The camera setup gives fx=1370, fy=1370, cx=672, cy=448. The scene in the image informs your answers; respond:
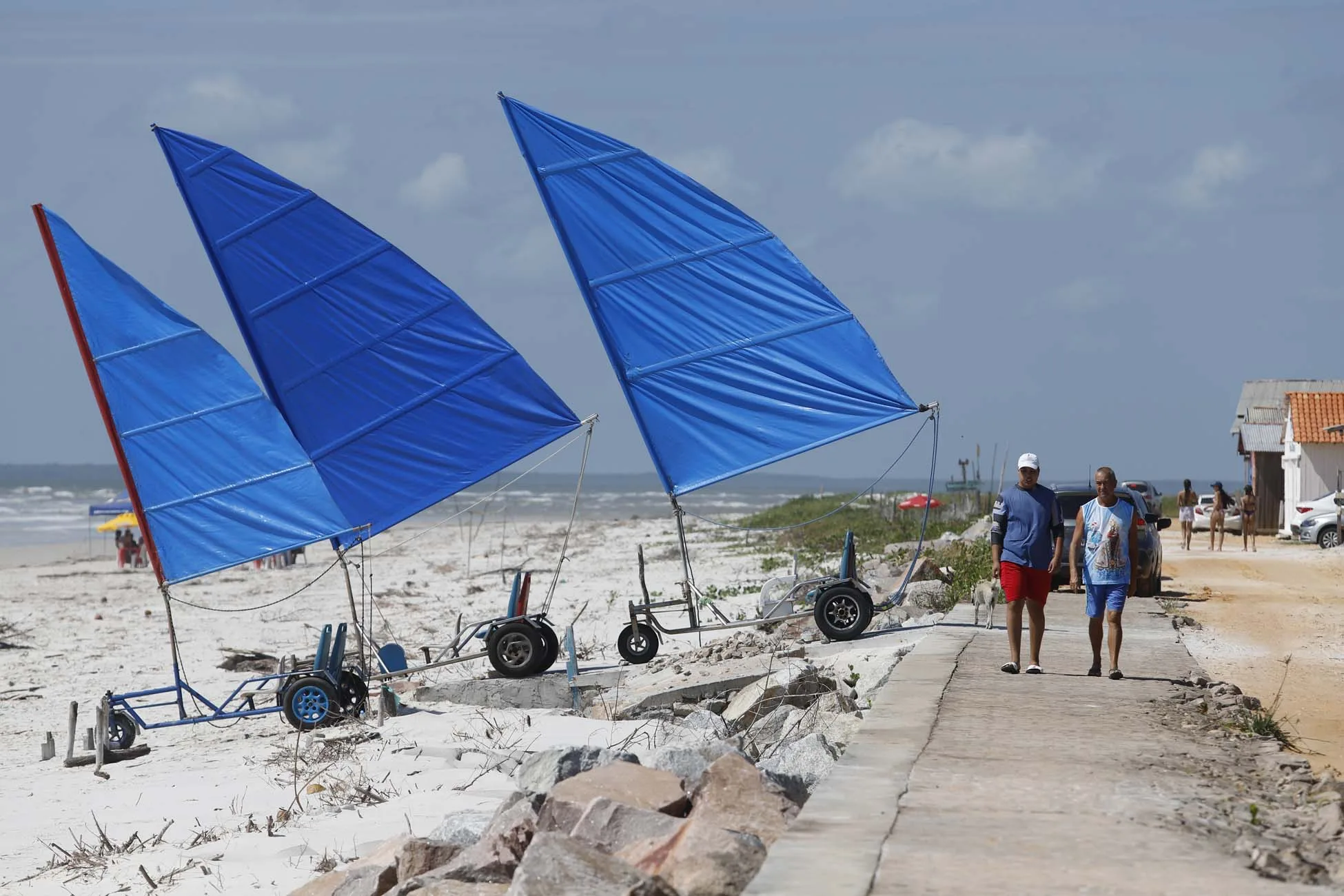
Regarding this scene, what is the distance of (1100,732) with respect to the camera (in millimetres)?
8133

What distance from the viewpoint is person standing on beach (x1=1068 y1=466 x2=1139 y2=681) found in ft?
33.8

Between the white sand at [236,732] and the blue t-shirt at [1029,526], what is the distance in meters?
3.21

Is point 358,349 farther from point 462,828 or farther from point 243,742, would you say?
point 462,828

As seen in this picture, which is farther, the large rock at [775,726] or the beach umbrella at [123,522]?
the beach umbrella at [123,522]

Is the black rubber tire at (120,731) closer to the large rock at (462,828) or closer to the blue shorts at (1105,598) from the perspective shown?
the large rock at (462,828)

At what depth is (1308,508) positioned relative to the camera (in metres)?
34.5

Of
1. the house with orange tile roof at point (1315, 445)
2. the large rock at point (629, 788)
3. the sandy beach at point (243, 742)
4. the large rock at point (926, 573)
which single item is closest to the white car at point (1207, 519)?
the house with orange tile roof at point (1315, 445)

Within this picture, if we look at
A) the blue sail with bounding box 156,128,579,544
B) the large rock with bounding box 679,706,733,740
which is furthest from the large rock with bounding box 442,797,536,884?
the blue sail with bounding box 156,128,579,544

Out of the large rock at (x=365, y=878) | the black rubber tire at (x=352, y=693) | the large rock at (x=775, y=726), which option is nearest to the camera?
the large rock at (x=365, y=878)

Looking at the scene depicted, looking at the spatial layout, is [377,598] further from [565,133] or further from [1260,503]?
[1260,503]

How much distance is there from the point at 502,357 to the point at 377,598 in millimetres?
13703

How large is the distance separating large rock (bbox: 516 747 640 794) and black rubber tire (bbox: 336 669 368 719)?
17.0ft

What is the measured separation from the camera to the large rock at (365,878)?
21.2ft

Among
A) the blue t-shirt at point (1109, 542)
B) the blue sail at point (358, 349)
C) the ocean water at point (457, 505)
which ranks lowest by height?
the ocean water at point (457, 505)
